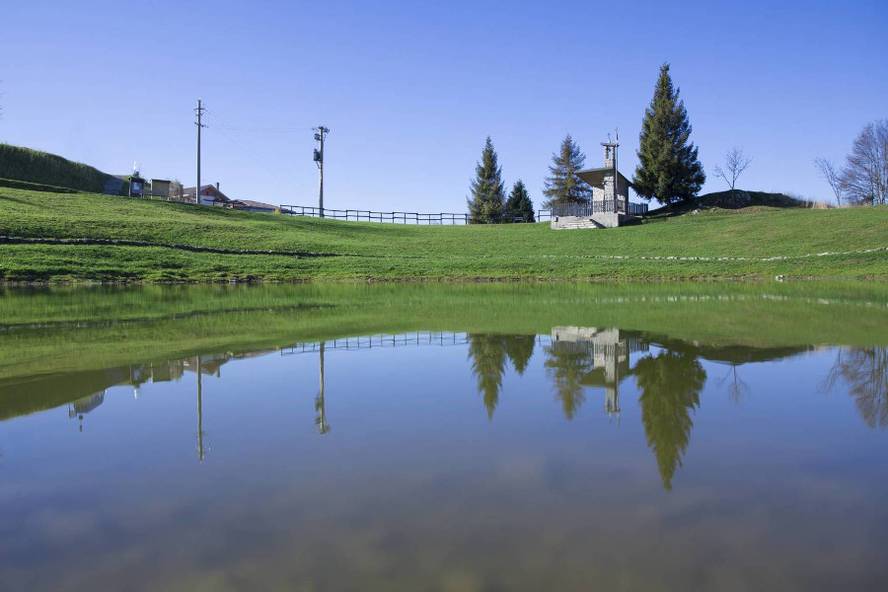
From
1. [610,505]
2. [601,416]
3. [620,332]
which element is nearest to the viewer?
[610,505]

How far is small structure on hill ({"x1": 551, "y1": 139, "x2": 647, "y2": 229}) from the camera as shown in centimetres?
5675

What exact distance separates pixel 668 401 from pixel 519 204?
72950 millimetres

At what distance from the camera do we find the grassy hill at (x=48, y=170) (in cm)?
6525

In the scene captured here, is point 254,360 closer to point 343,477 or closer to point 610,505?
point 343,477

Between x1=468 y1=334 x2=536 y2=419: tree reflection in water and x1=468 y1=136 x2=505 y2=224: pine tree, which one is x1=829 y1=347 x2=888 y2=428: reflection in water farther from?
x1=468 y1=136 x2=505 y2=224: pine tree

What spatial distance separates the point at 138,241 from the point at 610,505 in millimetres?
40579

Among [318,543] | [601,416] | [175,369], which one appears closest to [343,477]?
→ [318,543]

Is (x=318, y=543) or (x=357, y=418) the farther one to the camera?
(x=357, y=418)

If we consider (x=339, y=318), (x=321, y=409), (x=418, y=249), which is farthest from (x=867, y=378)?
(x=418, y=249)

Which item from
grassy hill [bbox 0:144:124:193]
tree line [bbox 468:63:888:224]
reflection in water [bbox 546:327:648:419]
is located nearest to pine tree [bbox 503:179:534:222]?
tree line [bbox 468:63:888:224]

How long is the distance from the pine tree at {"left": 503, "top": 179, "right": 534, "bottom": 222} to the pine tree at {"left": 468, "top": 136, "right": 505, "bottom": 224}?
1.35 metres

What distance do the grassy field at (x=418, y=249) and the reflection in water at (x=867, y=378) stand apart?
2409 centimetres

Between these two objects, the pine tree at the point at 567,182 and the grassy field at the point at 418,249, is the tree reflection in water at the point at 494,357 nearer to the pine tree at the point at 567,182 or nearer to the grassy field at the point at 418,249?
the grassy field at the point at 418,249

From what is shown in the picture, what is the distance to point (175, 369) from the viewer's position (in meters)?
9.30
